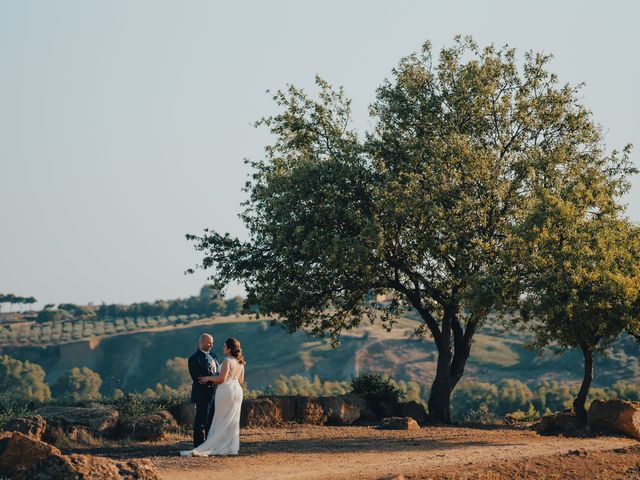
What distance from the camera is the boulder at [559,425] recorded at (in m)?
27.4

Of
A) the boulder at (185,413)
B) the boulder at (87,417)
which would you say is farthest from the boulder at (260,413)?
the boulder at (87,417)

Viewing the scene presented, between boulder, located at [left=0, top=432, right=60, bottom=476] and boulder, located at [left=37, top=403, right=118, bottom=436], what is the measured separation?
6.64m

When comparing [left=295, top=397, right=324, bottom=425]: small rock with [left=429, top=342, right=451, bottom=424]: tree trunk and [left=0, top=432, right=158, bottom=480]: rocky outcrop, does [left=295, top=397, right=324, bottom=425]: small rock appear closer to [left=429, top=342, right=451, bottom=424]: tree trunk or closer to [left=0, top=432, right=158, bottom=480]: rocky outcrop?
[left=429, top=342, right=451, bottom=424]: tree trunk

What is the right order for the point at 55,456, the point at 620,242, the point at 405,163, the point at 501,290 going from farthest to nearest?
the point at 405,163 < the point at 620,242 < the point at 501,290 < the point at 55,456

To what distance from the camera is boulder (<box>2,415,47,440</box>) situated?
2173 centimetres

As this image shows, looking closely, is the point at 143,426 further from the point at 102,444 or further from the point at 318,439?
the point at 318,439

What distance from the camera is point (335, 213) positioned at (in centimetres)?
2773

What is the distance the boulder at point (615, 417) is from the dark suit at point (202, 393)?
13224 mm

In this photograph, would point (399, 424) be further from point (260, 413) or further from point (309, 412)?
point (260, 413)

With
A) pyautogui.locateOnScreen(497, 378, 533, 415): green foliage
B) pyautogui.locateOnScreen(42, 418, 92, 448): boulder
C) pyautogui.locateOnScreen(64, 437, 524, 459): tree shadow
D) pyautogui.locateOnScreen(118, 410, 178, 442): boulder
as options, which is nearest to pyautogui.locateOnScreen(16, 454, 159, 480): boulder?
pyautogui.locateOnScreen(64, 437, 524, 459): tree shadow

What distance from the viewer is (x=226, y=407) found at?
19844 millimetres

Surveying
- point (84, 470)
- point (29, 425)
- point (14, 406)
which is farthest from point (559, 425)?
point (14, 406)

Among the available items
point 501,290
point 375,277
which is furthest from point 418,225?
point 501,290

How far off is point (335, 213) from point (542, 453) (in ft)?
33.0
